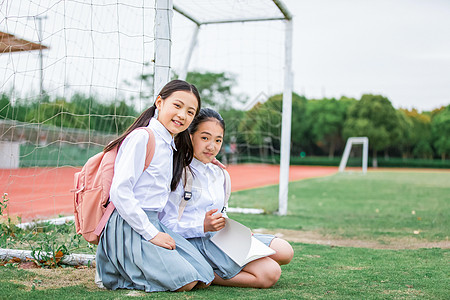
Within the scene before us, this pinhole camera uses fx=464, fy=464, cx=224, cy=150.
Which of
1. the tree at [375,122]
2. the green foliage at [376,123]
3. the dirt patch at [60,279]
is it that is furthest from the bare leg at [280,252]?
the green foliage at [376,123]

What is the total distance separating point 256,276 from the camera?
274 cm

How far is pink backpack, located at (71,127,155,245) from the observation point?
248 cm

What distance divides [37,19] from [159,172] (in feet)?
6.48

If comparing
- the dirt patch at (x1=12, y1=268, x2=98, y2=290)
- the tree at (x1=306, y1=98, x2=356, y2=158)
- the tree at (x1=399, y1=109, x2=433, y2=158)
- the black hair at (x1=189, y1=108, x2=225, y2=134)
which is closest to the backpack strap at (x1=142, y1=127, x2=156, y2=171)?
the black hair at (x1=189, y1=108, x2=225, y2=134)

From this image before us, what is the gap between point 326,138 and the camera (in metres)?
44.2

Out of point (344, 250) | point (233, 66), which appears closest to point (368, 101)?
point (233, 66)

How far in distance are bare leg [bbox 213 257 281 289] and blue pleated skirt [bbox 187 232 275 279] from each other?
33 millimetres

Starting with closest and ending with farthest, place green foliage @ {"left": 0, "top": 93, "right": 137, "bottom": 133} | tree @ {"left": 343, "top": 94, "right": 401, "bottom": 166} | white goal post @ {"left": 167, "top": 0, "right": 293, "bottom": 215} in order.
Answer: green foliage @ {"left": 0, "top": 93, "right": 137, "bottom": 133}, white goal post @ {"left": 167, "top": 0, "right": 293, "bottom": 215}, tree @ {"left": 343, "top": 94, "right": 401, "bottom": 166}

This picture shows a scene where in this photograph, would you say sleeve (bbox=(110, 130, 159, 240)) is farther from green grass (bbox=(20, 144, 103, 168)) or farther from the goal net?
green grass (bbox=(20, 144, 103, 168))

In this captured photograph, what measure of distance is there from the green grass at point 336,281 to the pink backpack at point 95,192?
0.36 meters

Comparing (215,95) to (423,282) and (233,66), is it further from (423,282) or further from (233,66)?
(423,282)

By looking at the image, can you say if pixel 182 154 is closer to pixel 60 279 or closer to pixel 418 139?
pixel 60 279

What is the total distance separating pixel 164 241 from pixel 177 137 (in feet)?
2.10

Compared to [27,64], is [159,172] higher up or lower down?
lower down
